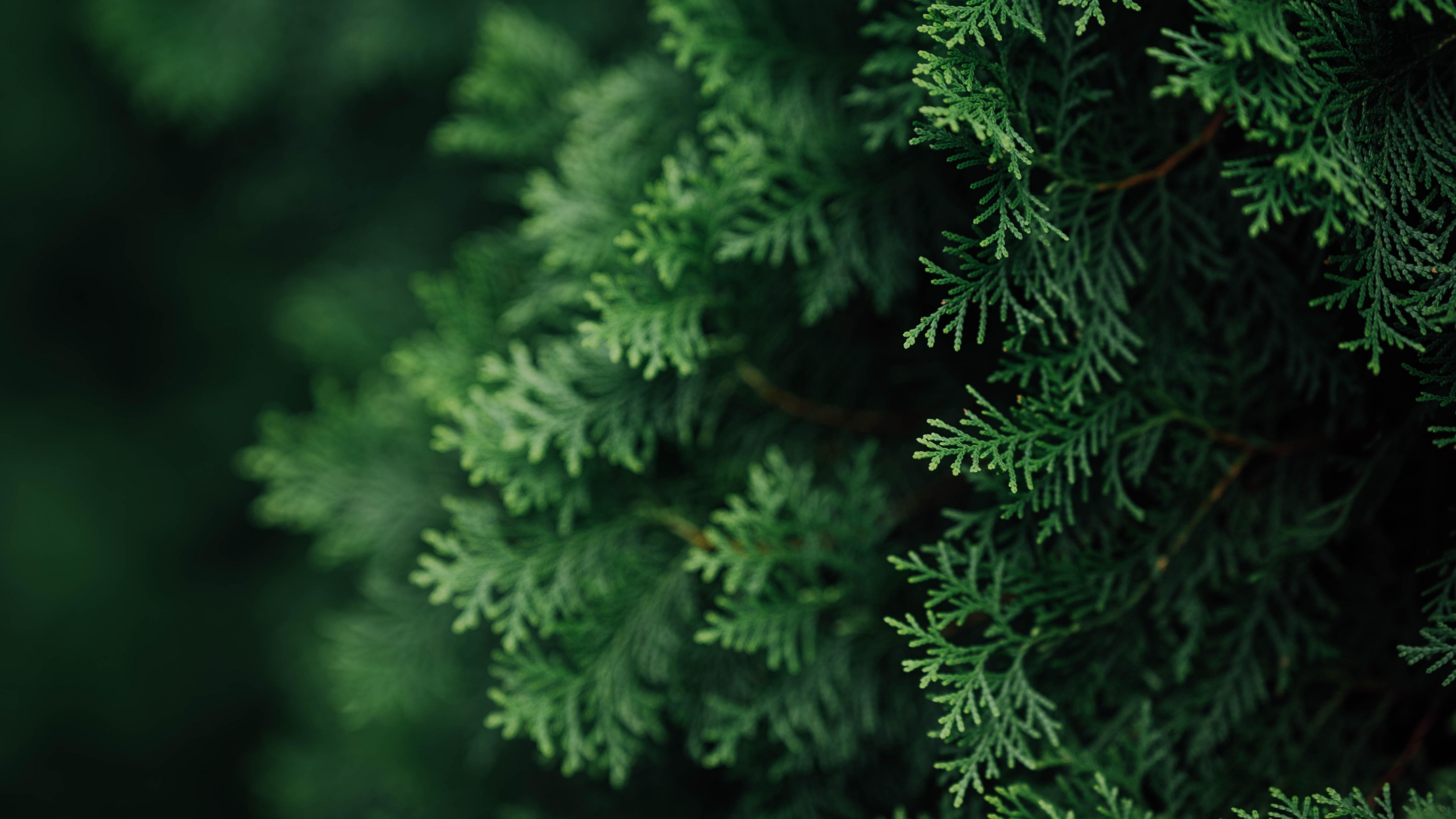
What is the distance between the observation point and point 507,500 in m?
1.84

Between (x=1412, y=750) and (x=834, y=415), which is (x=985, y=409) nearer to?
(x=834, y=415)

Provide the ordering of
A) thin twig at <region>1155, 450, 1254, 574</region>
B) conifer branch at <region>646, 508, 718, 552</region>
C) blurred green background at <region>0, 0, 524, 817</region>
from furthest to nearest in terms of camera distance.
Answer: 1. blurred green background at <region>0, 0, 524, 817</region>
2. conifer branch at <region>646, 508, 718, 552</region>
3. thin twig at <region>1155, 450, 1254, 574</region>

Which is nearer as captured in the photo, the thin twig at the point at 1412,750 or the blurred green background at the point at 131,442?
the thin twig at the point at 1412,750

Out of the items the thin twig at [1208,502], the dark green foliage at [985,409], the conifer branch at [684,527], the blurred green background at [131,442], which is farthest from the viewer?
the blurred green background at [131,442]

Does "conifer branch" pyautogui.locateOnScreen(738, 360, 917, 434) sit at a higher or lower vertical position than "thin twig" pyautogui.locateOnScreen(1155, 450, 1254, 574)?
higher

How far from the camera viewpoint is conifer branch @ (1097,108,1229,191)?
5.04 ft

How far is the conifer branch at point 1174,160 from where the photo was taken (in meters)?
1.54

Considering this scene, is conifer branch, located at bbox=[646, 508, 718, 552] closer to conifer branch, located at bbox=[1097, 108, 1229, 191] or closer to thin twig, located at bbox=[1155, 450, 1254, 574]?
thin twig, located at bbox=[1155, 450, 1254, 574]

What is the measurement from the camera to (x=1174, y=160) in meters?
1.54

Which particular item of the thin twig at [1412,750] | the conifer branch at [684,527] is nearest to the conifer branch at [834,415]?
the conifer branch at [684,527]

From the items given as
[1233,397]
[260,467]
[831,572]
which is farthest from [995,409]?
[260,467]

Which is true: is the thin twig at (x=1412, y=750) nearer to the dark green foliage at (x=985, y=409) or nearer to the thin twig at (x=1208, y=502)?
the dark green foliage at (x=985, y=409)

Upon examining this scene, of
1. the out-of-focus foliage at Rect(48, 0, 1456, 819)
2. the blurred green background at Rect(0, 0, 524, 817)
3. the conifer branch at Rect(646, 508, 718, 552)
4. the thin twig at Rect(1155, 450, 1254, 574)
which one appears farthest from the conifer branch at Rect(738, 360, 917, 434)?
the blurred green background at Rect(0, 0, 524, 817)

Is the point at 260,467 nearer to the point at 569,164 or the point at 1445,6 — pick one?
the point at 569,164
